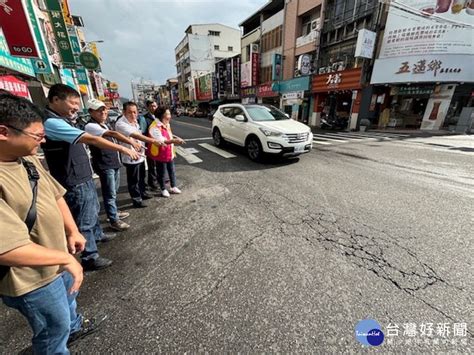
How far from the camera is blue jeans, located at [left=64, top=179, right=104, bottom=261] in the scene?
2.21 meters

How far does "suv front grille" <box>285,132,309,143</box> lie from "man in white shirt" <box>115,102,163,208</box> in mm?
3705

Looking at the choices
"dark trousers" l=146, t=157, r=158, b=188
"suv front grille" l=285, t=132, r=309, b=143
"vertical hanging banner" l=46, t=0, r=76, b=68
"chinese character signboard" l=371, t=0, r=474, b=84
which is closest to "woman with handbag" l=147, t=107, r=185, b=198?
"dark trousers" l=146, t=157, r=158, b=188

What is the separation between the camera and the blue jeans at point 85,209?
2211 millimetres

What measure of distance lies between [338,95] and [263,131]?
16739 millimetres

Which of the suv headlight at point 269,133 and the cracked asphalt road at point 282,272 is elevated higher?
the suv headlight at point 269,133

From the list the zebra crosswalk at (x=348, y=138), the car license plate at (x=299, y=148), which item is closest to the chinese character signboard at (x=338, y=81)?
the zebra crosswalk at (x=348, y=138)

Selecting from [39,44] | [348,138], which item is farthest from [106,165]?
[348,138]

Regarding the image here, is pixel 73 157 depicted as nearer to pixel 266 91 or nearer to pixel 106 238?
pixel 106 238

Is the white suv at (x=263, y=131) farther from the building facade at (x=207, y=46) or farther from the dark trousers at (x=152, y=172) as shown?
the building facade at (x=207, y=46)

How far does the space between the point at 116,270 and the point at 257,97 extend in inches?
1082

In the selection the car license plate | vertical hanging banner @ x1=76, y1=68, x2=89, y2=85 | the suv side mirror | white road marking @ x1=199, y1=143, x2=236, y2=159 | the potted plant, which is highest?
vertical hanging banner @ x1=76, y1=68, x2=89, y2=85

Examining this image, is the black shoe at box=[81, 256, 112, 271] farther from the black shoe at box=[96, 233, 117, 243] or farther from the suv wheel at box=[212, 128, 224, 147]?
the suv wheel at box=[212, 128, 224, 147]

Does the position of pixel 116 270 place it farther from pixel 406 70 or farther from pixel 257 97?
pixel 257 97

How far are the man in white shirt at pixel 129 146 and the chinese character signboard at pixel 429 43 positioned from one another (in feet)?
59.1
